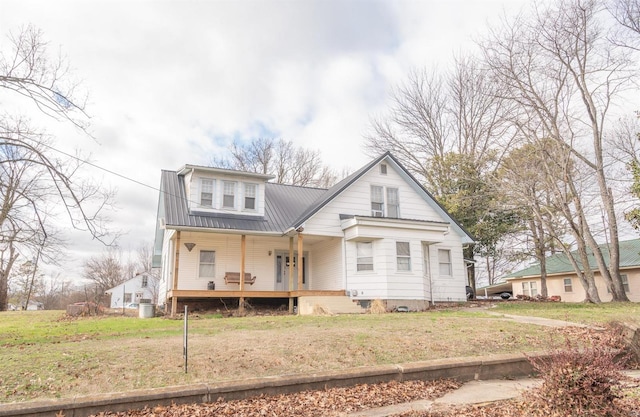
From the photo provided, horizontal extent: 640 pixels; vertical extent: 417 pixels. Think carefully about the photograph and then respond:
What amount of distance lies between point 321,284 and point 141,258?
49.6m

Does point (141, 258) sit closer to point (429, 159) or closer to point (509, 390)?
point (429, 159)

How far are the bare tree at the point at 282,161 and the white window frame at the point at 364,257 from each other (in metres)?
19.3

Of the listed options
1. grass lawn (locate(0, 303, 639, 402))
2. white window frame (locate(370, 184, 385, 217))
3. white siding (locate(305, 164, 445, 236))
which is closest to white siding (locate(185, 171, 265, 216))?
white siding (locate(305, 164, 445, 236))

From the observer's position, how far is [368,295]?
1686 cm

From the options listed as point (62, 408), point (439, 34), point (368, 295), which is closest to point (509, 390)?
point (62, 408)

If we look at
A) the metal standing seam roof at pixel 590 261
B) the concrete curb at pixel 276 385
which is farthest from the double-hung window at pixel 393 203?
the metal standing seam roof at pixel 590 261

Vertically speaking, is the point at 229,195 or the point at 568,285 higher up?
the point at 229,195

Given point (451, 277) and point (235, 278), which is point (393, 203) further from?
point (235, 278)

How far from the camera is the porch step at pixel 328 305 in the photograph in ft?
50.2

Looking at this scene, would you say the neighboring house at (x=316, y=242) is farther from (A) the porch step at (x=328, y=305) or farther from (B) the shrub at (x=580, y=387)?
(B) the shrub at (x=580, y=387)

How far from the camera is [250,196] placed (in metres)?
18.8

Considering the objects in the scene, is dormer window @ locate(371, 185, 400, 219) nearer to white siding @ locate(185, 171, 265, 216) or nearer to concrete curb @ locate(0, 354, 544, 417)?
white siding @ locate(185, 171, 265, 216)

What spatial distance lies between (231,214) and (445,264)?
9.79 meters

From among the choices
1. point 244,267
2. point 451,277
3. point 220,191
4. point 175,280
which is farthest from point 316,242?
point 175,280
